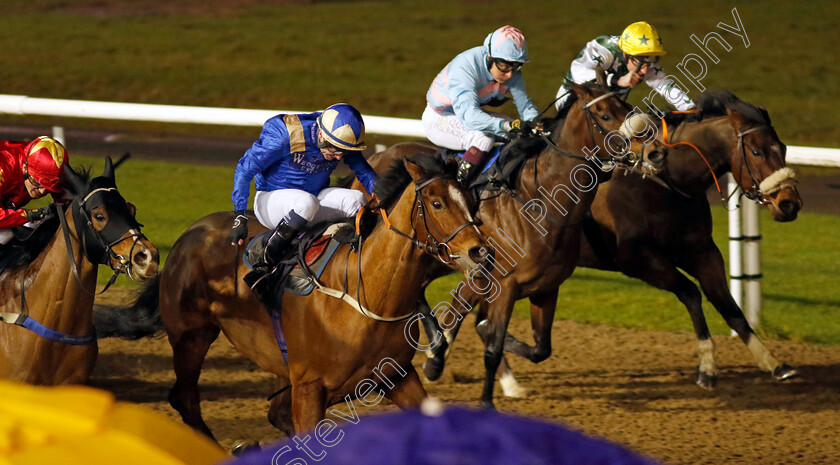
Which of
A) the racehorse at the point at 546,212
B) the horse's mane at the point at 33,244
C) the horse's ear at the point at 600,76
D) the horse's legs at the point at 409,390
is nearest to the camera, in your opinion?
the horse's legs at the point at 409,390

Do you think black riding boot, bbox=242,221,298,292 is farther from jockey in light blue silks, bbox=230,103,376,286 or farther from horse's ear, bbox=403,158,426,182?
horse's ear, bbox=403,158,426,182

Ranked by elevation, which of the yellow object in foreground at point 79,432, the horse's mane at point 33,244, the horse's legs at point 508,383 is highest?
the yellow object in foreground at point 79,432

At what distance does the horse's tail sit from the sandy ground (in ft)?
2.20

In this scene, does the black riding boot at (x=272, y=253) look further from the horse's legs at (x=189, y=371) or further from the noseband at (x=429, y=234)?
the horse's legs at (x=189, y=371)

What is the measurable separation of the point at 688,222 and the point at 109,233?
3.50 m

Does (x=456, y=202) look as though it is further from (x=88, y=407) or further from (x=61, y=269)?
(x=88, y=407)

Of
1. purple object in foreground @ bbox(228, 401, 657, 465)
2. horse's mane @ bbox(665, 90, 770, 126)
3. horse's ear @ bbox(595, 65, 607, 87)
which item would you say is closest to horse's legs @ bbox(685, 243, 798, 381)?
horse's mane @ bbox(665, 90, 770, 126)

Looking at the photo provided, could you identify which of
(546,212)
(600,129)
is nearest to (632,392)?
(546,212)

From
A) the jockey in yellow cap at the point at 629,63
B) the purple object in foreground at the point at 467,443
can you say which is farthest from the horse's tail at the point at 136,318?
the purple object in foreground at the point at 467,443

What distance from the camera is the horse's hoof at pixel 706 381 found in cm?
605

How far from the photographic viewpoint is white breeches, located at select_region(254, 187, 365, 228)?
4656mm

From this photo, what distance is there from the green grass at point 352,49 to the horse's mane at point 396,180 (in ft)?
37.0

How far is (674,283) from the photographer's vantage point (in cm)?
630

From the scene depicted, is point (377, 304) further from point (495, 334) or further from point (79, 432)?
point (79, 432)
